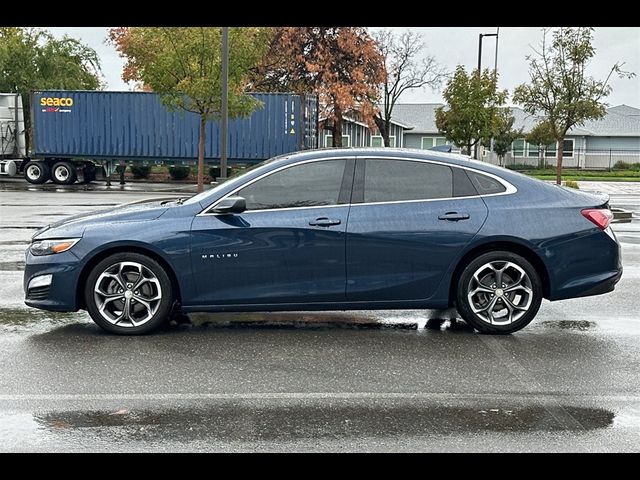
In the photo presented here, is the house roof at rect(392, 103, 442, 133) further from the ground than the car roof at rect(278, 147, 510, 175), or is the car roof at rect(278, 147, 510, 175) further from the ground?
the house roof at rect(392, 103, 442, 133)

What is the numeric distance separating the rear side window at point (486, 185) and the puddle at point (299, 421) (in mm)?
2483

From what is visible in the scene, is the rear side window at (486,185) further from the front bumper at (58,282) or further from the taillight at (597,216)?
the front bumper at (58,282)

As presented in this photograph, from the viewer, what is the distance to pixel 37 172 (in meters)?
31.9

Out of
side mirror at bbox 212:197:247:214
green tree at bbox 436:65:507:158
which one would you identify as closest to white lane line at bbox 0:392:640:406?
side mirror at bbox 212:197:247:214

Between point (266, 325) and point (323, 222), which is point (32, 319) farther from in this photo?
point (323, 222)

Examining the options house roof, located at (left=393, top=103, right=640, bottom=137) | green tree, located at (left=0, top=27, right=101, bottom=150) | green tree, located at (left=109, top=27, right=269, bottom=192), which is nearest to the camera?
green tree, located at (left=109, top=27, right=269, bottom=192)

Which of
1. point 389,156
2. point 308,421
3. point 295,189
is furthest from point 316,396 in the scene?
point 389,156

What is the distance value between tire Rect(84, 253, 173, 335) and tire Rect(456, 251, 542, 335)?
98.6 inches

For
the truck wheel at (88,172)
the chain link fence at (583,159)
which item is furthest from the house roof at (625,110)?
the truck wheel at (88,172)

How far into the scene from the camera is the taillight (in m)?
7.14

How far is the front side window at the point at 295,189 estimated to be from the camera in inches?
280

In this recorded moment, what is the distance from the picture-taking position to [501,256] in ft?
23.2

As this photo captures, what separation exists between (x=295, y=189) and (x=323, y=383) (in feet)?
6.63

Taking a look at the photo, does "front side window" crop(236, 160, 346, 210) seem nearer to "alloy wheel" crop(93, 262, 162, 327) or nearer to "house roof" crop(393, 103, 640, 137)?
"alloy wheel" crop(93, 262, 162, 327)
